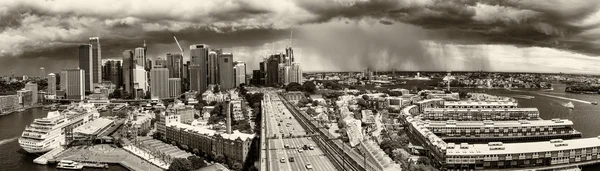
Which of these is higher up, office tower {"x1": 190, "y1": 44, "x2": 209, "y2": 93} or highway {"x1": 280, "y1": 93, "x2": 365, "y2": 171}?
office tower {"x1": 190, "y1": 44, "x2": 209, "y2": 93}

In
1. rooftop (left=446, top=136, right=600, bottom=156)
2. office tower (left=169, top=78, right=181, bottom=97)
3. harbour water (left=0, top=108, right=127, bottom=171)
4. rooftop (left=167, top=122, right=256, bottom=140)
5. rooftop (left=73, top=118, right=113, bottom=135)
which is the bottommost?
harbour water (left=0, top=108, right=127, bottom=171)

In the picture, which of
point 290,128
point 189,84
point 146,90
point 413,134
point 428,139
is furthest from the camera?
point 189,84

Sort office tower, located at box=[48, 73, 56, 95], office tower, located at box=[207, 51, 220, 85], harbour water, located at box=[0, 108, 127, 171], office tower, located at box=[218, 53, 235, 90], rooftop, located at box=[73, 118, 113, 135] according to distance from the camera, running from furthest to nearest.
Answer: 1. office tower, located at box=[207, 51, 220, 85]
2. office tower, located at box=[218, 53, 235, 90]
3. office tower, located at box=[48, 73, 56, 95]
4. rooftop, located at box=[73, 118, 113, 135]
5. harbour water, located at box=[0, 108, 127, 171]

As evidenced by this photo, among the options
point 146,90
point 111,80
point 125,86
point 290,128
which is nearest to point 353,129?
point 290,128

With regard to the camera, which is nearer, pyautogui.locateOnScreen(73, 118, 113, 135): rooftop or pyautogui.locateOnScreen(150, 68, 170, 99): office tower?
pyautogui.locateOnScreen(73, 118, 113, 135): rooftop

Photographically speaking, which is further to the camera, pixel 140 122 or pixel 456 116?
pixel 456 116

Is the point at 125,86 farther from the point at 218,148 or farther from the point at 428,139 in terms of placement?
the point at 428,139

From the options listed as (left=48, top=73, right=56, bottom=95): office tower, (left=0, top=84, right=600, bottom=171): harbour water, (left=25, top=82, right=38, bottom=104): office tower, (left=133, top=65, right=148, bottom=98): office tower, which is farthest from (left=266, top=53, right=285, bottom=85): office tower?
(left=0, top=84, right=600, bottom=171): harbour water

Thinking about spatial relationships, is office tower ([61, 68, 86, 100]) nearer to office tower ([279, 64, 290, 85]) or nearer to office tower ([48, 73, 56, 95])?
office tower ([48, 73, 56, 95])

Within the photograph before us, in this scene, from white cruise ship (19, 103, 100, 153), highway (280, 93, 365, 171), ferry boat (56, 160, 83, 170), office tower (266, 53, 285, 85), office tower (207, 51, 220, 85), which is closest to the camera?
highway (280, 93, 365, 171)
